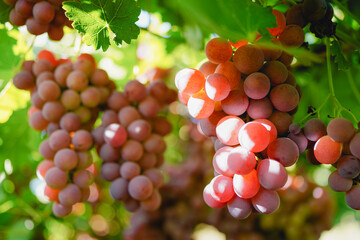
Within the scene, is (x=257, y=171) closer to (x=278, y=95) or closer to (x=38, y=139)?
(x=278, y=95)

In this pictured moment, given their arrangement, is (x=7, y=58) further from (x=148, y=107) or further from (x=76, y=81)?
(x=148, y=107)

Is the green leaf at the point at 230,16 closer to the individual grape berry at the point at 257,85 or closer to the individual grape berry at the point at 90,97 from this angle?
the individual grape berry at the point at 257,85

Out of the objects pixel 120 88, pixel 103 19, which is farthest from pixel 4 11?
pixel 120 88

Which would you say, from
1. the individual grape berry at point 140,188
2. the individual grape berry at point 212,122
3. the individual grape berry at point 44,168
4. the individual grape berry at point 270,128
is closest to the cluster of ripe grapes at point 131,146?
the individual grape berry at point 140,188

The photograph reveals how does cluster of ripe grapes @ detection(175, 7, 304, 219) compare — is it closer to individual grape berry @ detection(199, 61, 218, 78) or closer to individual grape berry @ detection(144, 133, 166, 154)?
individual grape berry @ detection(199, 61, 218, 78)

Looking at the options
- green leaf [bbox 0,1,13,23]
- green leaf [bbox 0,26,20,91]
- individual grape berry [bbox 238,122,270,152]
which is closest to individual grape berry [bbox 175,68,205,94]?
individual grape berry [bbox 238,122,270,152]

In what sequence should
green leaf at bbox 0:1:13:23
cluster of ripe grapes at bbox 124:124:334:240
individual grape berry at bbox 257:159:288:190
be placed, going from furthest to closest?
cluster of ripe grapes at bbox 124:124:334:240, green leaf at bbox 0:1:13:23, individual grape berry at bbox 257:159:288:190

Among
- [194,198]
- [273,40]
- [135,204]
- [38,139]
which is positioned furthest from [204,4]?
[194,198]
